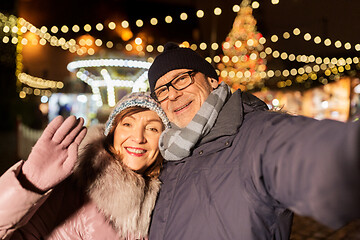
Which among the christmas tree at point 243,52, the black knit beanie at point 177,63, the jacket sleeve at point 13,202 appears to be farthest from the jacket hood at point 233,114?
the christmas tree at point 243,52

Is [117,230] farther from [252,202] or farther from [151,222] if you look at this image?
[252,202]

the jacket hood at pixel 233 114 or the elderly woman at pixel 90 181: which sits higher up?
the jacket hood at pixel 233 114

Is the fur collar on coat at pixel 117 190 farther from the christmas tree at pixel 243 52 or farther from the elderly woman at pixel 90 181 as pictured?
the christmas tree at pixel 243 52

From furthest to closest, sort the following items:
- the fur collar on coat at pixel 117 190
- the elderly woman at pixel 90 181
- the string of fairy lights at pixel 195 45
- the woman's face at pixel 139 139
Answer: the string of fairy lights at pixel 195 45, the woman's face at pixel 139 139, the fur collar on coat at pixel 117 190, the elderly woman at pixel 90 181

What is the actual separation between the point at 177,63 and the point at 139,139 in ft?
2.68

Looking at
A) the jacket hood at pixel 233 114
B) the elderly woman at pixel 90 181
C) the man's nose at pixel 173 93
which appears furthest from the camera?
the man's nose at pixel 173 93

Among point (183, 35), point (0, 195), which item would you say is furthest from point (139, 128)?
point (183, 35)

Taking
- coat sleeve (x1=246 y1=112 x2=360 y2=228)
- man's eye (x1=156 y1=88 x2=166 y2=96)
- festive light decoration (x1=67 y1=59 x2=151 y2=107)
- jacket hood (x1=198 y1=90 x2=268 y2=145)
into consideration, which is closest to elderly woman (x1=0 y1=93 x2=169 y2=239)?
man's eye (x1=156 y1=88 x2=166 y2=96)

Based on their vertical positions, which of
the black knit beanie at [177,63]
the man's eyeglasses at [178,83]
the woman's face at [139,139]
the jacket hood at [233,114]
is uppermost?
the black knit beanie at [177,63]

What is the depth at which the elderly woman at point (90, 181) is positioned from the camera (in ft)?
4.89

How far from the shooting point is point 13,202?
1.40m

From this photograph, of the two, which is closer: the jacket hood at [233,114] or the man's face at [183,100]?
the jacket hood at [233,114]

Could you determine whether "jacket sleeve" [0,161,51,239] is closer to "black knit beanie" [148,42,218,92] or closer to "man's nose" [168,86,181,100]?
"man's nose" [168,86,181,100]

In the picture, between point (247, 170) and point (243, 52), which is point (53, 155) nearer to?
point (247, 170)
